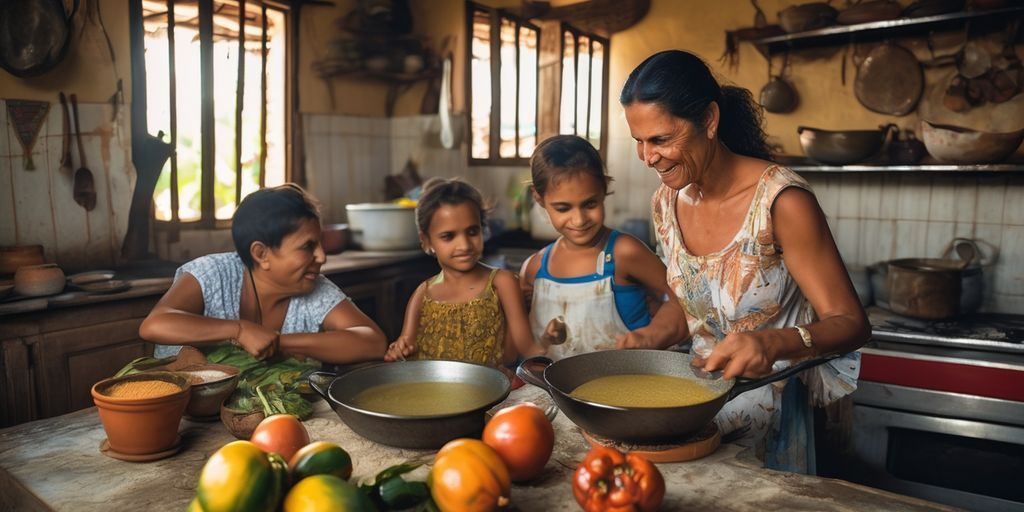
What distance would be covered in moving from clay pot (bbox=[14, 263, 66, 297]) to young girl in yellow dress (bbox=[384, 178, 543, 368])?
1.58m

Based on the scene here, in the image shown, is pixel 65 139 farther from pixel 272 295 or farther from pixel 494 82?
pixel 494 82

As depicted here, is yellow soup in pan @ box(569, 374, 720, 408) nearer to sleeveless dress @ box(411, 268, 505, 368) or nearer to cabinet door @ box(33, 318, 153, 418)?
sleeveless dress @ box(411, 268, 505, 368)

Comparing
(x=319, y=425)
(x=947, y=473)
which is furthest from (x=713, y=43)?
(x=319, y=425)

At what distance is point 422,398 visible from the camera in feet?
4.65

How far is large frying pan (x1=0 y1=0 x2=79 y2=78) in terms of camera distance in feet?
10.1

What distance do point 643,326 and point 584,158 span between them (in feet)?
1.93

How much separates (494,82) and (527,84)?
249 mm

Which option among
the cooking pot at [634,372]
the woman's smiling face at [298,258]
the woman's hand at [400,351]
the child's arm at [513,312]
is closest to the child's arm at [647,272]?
the child's arm at [513,312]

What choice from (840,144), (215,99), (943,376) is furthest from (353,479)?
(215,99)

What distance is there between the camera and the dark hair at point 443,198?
7.68 feet

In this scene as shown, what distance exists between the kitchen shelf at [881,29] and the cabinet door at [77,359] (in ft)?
10.9

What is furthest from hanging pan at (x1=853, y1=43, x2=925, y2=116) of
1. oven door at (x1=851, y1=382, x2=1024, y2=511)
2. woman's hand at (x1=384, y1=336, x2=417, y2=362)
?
woman's hand at (x1=384, y1=336, x2=417, y2=362)

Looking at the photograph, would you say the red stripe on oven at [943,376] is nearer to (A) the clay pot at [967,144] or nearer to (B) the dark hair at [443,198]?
(A) the clay pot at [967,144]

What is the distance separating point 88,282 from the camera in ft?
9.98
